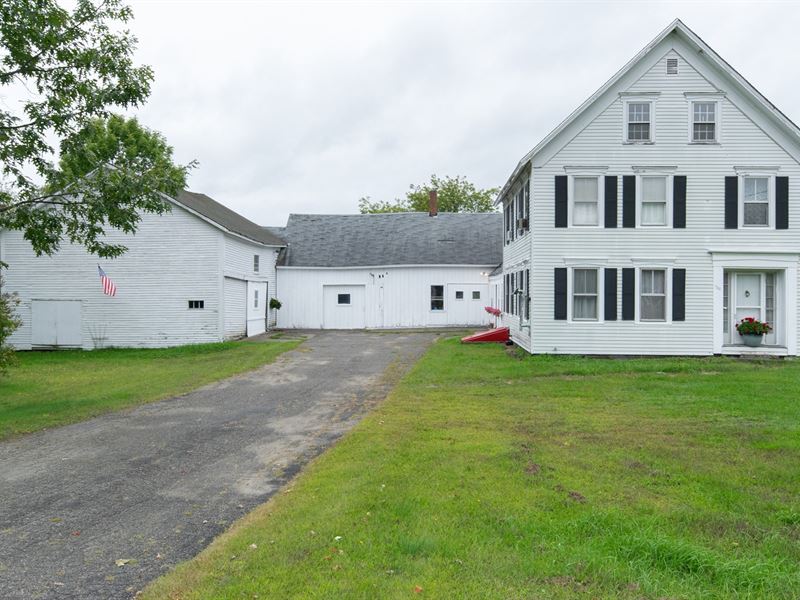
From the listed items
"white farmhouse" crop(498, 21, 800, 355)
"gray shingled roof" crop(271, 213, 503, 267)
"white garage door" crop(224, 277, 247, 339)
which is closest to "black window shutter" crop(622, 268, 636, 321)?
"white farmhouse" crop(498, 21, 800, 355)

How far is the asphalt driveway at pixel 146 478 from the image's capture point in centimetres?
503

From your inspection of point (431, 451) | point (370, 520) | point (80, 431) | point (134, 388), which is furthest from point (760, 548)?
point (134, 388)

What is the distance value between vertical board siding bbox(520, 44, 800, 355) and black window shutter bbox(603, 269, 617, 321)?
0.20 meters

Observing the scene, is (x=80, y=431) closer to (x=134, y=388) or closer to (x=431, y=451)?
(x=134, y=388)

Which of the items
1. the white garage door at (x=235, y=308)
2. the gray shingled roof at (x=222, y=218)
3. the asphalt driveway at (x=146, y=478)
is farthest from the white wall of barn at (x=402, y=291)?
the asphalt driveway at (x=146, y=478)

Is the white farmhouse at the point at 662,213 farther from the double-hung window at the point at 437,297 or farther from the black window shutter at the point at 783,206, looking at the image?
the double-hung window at the point at 437,297

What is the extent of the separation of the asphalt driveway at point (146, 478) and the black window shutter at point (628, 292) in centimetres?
775

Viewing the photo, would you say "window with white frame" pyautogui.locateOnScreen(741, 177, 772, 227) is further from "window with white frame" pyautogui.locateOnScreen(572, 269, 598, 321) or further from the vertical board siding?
"window with white frame" pyautogui.locateOnScreen(572, 269, 598, 321)

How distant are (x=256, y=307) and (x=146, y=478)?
70.6 ft

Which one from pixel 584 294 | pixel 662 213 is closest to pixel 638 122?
pixel 662 213

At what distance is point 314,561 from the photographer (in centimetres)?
478

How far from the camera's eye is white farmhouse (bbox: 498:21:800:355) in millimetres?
18484

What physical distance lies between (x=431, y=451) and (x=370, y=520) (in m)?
2.56

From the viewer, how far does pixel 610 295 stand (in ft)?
60.8
